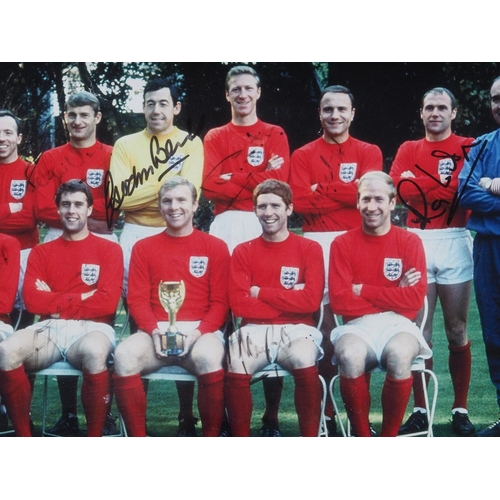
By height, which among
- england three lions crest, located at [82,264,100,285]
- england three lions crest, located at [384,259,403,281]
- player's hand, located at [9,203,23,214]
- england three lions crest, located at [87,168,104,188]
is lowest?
england three lions crest, located at [384,259,403,281]

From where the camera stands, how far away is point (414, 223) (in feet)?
15.2

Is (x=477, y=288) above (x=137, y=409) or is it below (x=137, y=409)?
above

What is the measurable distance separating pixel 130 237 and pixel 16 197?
2.45ft

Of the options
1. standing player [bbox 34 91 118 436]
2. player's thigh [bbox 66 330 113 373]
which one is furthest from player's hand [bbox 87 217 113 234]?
player's thigh [bbox 66 330 113 373]

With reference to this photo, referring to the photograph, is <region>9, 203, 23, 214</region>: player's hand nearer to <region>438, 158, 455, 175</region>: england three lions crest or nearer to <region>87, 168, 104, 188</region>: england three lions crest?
<region>87, 168, 104, 188</region>: england three lions crest

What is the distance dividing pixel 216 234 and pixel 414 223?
1147mm

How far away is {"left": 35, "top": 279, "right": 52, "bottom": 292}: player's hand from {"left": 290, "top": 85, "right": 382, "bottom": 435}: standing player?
1.50 metres

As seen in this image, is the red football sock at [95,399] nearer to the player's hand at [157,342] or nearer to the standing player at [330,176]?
the player's hand at [157,342]

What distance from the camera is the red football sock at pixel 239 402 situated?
14.5 feet

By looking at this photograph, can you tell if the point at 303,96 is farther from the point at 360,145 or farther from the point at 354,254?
the point at 354,254

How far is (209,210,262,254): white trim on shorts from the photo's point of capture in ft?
15.1

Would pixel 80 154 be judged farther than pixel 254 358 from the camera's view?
Yes

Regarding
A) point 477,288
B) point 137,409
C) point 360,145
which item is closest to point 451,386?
point 477,288

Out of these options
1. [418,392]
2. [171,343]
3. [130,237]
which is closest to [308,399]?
[418,392]
